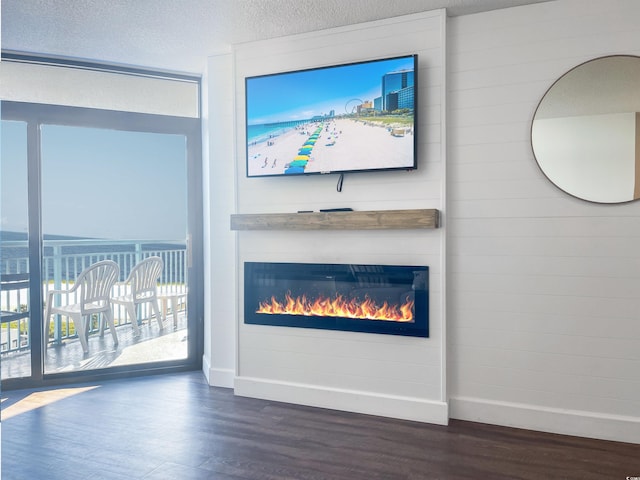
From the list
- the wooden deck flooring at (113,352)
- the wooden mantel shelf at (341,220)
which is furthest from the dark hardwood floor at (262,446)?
the wooden mantel shelf at (341,220)

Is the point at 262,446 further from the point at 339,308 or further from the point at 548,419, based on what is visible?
the point at 548,419

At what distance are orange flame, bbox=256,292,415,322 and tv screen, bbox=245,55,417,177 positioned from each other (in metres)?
0.87

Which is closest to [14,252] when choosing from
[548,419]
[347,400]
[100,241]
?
[100,241]

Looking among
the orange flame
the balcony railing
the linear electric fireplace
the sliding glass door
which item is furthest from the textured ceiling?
the orange flame

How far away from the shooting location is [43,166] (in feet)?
12.2

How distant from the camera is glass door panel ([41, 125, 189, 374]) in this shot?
3.79 meters

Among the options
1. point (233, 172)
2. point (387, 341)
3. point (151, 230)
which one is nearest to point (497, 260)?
point (387, 341)

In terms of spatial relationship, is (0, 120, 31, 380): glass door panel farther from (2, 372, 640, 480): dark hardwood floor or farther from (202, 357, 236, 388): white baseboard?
(202, 357, 236, 388): white baseboard

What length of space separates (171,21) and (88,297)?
2261 mm

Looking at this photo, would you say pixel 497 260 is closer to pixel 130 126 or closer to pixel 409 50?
pixel 409 50

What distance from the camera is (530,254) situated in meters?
2.90

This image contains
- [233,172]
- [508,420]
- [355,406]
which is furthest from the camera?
[233,172]

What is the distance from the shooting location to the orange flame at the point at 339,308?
3.10 metres

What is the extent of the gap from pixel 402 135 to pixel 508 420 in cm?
187
